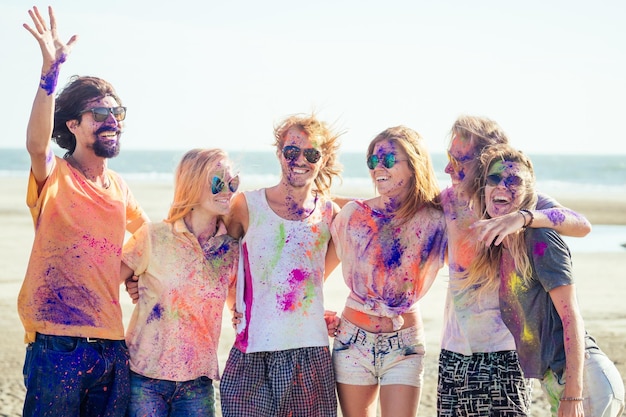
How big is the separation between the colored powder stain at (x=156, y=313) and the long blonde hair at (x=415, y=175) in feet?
5.20

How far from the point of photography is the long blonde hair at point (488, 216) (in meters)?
4.49

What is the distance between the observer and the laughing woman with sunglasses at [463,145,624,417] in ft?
13.5

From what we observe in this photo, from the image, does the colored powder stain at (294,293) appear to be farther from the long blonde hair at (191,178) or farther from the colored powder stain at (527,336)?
the colored powder stain at (527,336)

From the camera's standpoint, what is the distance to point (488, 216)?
4.64m

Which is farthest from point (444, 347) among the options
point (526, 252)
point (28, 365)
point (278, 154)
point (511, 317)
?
point (28, 365)

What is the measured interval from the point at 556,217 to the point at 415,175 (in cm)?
100

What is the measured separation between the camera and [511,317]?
4.45 meters

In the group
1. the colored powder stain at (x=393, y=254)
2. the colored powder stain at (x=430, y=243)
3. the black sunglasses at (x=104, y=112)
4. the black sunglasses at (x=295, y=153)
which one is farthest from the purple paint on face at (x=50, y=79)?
the colored powder stain at (x=430, y=243)

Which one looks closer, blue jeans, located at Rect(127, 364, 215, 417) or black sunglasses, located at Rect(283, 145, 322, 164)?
blue jeans, located at Rect(127, 364, 215, 417)

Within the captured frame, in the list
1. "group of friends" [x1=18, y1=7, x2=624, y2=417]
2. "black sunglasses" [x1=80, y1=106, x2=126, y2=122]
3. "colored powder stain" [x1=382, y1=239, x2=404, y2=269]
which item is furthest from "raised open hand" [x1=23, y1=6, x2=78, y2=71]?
"colored powder stain" [x1=382, y1=239, x2=404, y2=269]

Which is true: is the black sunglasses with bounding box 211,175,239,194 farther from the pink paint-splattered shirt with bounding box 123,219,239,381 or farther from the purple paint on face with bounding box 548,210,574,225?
the purple paint on face with bounding box 548,210,574,225

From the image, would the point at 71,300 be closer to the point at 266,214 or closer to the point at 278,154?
the point at 266,214

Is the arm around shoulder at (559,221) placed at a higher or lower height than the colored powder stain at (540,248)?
higher

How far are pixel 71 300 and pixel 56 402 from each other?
561 mm
